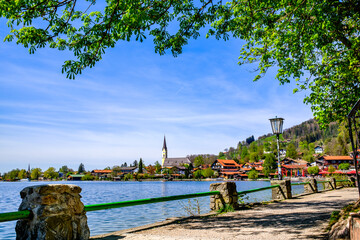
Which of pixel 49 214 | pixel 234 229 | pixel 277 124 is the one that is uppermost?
pixel 277 124

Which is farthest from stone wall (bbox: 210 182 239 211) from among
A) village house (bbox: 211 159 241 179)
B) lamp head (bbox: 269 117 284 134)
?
village house (bbox: 211 159 241 179)

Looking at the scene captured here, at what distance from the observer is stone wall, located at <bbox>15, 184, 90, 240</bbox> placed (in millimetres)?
4410

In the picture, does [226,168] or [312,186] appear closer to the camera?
[312,186]

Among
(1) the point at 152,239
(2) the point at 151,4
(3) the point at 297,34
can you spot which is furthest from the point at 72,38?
(3) the point at 297,34

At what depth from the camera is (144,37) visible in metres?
5.32

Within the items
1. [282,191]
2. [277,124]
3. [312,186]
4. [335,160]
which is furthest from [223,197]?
[335,160]

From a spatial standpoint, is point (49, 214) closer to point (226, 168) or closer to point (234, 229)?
point (234, 229)

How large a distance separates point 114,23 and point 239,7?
174 inches

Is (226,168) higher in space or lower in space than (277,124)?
lower

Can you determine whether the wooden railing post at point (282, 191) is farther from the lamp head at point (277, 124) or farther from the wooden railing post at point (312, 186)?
the wooden railing post at point (312, 186)

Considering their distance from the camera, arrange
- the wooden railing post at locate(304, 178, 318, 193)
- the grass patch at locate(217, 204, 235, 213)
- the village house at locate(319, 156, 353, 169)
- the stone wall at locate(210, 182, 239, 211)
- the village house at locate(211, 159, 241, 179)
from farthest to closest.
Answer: the village house at locate(211, 159, 241, 179)
the village house at locate(319, 156, 353, 169)
the wooden railing post at locate(304, 178, 318, 193)
the stone wall at locate(210, 182, 239, 211)
the grass patch at locate(217, 204, 235, 213)

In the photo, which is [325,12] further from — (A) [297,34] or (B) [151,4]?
(B) [151,4]

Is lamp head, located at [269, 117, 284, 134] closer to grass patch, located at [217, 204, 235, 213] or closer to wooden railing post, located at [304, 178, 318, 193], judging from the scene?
grass patch, located at [217, 204, 235, 213]

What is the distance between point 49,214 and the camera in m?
Answer: 4.49
